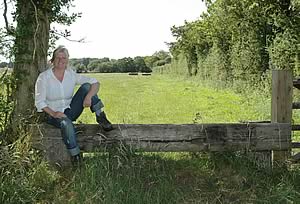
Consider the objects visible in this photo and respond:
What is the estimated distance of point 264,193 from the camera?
4938mm

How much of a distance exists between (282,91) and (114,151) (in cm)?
254

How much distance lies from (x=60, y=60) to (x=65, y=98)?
0.50 metres

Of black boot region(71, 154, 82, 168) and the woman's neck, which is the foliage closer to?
the woman's neck

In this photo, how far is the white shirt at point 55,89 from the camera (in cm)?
532

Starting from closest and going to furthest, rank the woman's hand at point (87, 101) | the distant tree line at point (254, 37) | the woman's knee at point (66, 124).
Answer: the woman's knee at point (66, 124)
the woman's hand at point (87, 101)
the distant tree line at point (254, 37)

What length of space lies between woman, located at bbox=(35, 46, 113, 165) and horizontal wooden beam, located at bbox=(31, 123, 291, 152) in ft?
0.53

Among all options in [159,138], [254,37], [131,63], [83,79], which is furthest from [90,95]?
[131,63]

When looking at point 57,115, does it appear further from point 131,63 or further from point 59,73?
point 131,63

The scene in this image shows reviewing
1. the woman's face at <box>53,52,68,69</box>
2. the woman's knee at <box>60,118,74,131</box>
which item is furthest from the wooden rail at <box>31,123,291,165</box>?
the woman's face at <box>53,52,68,69</box>

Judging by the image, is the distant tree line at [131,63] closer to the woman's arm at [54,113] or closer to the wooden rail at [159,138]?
the wooden rail at [159,138]

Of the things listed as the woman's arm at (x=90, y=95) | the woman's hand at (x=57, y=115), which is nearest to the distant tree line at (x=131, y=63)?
the woman's arm at (x=90, y=95)

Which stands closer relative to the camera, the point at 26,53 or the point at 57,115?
the point at 57,115

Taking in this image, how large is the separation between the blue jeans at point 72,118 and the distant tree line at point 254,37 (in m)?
9.48

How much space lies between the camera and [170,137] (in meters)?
5.50
